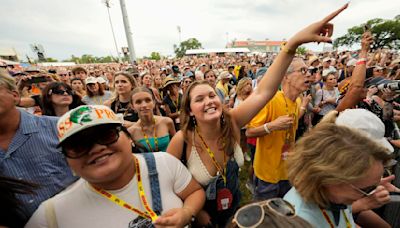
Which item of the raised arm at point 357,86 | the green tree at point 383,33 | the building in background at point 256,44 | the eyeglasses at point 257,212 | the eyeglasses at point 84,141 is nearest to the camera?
the eyeglasses at point 257,212

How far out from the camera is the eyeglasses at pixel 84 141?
98 cm

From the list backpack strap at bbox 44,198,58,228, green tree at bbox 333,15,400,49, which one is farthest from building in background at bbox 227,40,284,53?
backpack strap at bbox 44,198,58,228

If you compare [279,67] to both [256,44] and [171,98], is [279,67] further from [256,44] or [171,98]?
[256,44]

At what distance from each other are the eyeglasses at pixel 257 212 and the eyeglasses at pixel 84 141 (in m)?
0.74

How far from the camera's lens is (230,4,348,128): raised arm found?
1.44 metres

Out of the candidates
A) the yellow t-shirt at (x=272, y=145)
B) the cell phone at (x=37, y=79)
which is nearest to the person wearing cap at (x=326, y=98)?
the yellow t-shirt at (x=272, y=145)

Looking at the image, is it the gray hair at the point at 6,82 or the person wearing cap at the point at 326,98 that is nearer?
the gray hair at the point at 6,82

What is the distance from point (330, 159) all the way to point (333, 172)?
7 cm

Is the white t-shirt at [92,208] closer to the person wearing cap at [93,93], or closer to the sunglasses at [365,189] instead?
the sunglasses at [365,189]

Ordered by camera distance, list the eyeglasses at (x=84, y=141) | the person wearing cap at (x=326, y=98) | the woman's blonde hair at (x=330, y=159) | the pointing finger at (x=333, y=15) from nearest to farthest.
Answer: the eyeglasses at (x=84, y=141) → the woman's blonde hair at (x=330, y=159) → the pointing finger at (x=333, y=15) → the person wearing cap at (x=326, y=98)

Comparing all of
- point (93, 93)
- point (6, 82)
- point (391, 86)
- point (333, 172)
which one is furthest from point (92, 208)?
point (93, 93)

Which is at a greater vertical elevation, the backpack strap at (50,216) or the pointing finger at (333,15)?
the pointing finger at (333,15)

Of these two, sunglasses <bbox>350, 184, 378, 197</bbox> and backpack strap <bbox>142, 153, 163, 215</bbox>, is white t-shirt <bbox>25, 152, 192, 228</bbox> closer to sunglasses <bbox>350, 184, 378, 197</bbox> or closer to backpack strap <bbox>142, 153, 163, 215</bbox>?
backpack strap <bbox>142, 153, 163, 215</bbox>

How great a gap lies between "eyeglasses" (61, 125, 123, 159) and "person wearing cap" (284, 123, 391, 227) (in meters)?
1.18
